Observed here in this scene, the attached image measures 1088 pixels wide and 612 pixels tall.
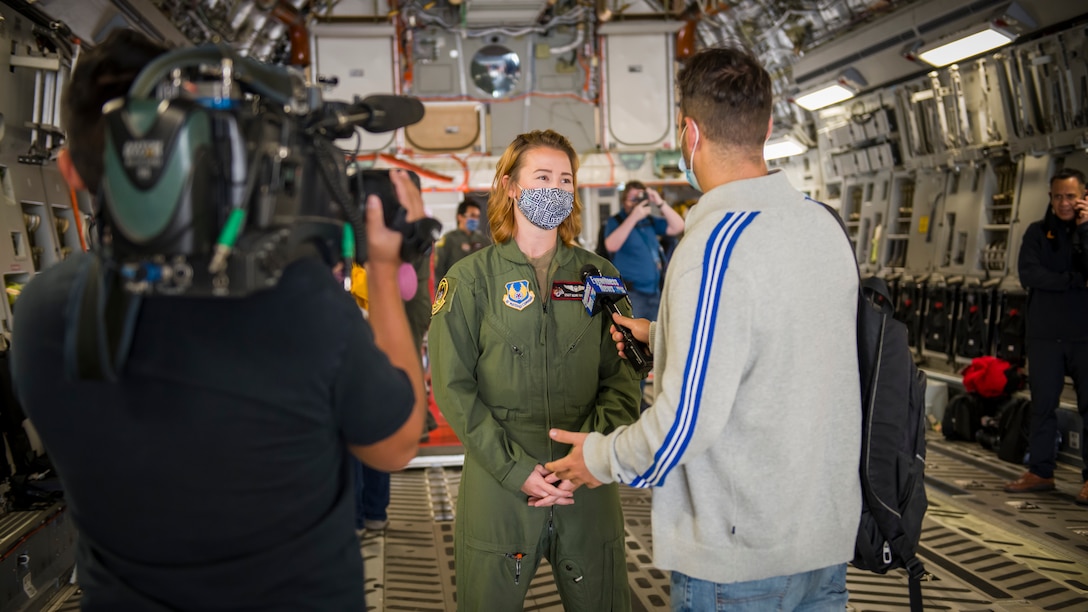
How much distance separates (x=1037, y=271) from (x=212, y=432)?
6.32 meters

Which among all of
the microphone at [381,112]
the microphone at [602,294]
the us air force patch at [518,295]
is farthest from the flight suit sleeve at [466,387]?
the microphone at [381,112]

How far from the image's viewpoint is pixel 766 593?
6.60 feet

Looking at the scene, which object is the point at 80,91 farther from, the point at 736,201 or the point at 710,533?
the point at 710,533

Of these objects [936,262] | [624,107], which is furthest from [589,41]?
[936,262]

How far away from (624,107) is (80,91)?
280 inches

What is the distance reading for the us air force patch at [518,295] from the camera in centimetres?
286

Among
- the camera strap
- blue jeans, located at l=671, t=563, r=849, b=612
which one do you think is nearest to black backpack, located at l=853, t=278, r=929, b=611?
blue jeans, located at l=671, t=563, r=849, b=612

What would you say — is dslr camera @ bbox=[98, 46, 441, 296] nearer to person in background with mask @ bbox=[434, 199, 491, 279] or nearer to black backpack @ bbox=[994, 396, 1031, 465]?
person in background with mask @ bbox=[434, 199, 491, 279]

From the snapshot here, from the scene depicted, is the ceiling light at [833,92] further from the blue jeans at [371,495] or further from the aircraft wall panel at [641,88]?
the blue jeans at [371,495]

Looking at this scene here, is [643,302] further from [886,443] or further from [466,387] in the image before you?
[886,443]

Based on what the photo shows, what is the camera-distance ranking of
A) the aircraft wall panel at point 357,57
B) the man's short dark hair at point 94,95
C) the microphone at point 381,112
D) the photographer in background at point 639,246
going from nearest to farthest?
the man's short dark hair at point 94,95
the microphone at point 381,112
the photographer in background at point 639,246
the aircraft wall panel at point 357,57

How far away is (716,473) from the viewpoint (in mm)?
1993

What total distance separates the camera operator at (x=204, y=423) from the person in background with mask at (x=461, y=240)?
244 inches

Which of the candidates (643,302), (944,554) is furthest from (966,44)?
(944,554)
